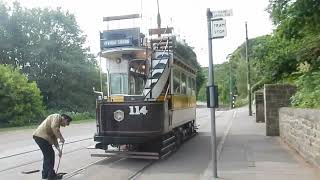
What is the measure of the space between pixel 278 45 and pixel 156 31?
831cm

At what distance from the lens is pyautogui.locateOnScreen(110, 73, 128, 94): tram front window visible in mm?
15734

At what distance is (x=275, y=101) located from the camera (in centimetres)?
2289

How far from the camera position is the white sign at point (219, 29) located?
11.5 meters

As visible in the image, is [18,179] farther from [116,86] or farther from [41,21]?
[41,21]

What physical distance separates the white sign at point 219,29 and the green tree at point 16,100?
1277 inches

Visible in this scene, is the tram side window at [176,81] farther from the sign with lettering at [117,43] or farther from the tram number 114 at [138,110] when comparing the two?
the tram number 114 at [138,110]

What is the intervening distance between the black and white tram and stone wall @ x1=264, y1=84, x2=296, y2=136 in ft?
20.6

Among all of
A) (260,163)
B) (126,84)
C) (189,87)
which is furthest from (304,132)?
(189,87)

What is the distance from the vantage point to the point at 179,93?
59.5 feet

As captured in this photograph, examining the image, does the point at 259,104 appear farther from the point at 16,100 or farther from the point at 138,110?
the point at 16,100

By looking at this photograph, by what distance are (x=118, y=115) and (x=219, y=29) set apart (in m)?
4.28

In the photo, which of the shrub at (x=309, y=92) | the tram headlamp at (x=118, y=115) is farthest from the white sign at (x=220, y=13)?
the shrub at (x=309, y=92)

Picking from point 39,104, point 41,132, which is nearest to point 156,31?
point 41,132

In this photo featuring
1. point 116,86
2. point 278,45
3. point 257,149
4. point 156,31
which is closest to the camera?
point 116,86
